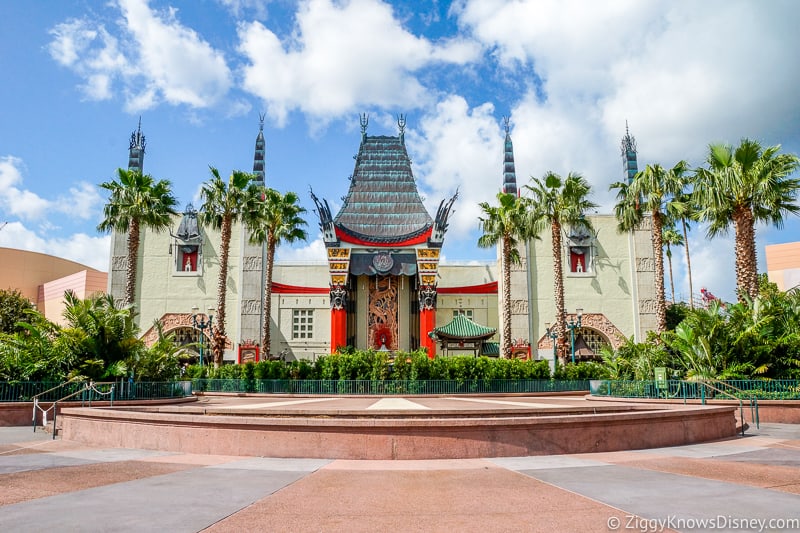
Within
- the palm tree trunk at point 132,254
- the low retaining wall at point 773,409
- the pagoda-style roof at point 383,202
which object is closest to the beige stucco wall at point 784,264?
the pagoda-style roof at point 383,202

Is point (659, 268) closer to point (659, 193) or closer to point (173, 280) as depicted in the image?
point (659, 193)

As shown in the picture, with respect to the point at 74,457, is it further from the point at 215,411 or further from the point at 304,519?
the point at 304,519

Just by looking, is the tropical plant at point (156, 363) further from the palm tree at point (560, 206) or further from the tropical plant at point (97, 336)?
the palm tree at point (560, 206)

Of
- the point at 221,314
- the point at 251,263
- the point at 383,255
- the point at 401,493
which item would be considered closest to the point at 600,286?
the point at 383,255

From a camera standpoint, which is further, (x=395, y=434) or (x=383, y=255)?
(x=383, y=255)

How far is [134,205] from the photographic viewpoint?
110ft

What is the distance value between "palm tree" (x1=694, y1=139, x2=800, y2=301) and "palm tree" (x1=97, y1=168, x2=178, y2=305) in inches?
1084

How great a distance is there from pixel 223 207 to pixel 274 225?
4.39 meters

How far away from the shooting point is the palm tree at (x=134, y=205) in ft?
110

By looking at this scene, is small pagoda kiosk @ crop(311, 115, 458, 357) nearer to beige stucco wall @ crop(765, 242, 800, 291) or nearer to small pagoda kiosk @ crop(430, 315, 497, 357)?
small pagoda kiosk @ crop(430, 315, 497, 357)

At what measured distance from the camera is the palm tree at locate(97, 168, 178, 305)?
33.6m

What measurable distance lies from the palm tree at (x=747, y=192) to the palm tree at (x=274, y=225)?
24467mm

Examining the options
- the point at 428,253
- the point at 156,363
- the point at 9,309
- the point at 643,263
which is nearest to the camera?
the point at 156,363

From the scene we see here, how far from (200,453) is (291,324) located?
38817 millimetres
